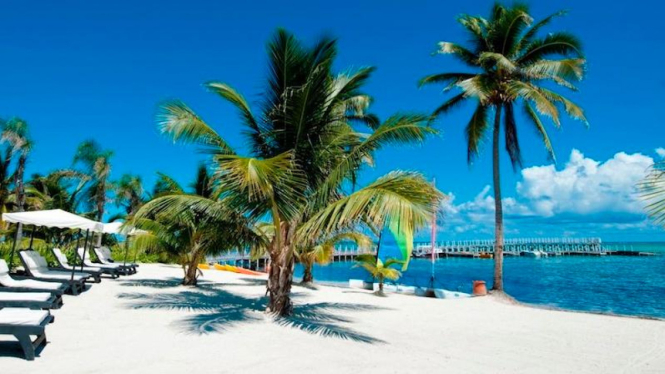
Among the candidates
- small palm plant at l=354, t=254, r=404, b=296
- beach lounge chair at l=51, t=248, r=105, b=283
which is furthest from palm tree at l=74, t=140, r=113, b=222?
small palm plant at l=354, t=254, r=404, b=296

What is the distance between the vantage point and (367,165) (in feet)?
34.8

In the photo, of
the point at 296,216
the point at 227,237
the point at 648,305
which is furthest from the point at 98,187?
the point at 648,305

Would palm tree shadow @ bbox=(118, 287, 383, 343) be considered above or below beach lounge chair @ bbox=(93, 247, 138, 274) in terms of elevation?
below

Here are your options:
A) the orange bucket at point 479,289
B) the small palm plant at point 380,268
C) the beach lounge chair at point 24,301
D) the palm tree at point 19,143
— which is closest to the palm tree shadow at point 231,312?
the beach lounge chair at point 24,301

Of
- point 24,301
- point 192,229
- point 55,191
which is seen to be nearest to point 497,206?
point 192,229

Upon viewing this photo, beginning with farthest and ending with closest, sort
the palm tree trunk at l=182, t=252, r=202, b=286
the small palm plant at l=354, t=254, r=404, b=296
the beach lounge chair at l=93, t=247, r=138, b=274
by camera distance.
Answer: the beach lounge chair at l=93, t=247, r=138, b=274 → the palm tree trunk at l=182, t=252, r=202, b=286 → the small palm plant at l=354, t=254, r=404, b=296

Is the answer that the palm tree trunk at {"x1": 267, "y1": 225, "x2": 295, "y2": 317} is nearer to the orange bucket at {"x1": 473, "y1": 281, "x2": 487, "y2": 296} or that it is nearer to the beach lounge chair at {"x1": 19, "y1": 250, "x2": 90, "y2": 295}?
the beach lounge chair at {"x1": 19, "y1": 250, "x2": 90, "y2": 295}

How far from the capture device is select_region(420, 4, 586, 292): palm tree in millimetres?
14836

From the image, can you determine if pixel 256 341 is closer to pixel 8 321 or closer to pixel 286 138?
pixel 8 321

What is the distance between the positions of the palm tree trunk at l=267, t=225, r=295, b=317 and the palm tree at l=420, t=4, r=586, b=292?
8213 millimetres

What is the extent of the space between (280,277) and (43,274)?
7.40m

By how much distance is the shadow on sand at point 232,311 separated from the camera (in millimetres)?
7620

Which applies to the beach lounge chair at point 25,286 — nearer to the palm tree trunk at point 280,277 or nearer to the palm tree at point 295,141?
the palm tree at point 295,141

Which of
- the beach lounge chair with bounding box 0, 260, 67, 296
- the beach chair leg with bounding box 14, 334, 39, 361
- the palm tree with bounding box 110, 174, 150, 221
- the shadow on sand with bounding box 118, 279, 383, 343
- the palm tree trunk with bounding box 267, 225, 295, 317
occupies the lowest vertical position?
the shadow on sand with bounding box 118, 279, 383, 343
